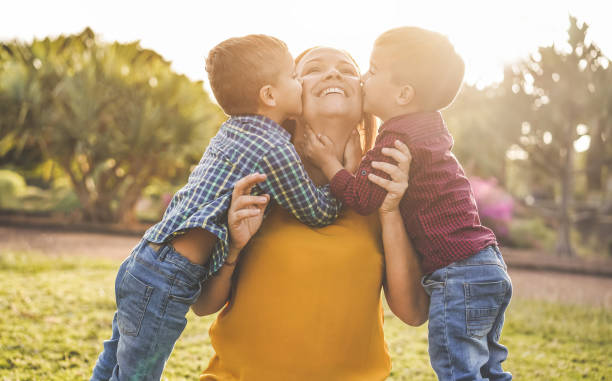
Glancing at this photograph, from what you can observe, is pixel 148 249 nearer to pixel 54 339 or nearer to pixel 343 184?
pixel 343 184

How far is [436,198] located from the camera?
1930 mm

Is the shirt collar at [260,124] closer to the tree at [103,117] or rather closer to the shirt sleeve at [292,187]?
the shirt sleeve at [292,187]

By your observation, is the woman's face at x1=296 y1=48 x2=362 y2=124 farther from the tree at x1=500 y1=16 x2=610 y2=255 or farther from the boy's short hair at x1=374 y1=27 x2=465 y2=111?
the tree at x1=500 y1=16 x2=610 y2=255

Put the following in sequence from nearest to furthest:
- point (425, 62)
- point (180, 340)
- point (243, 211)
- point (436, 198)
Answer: point (243, 211) < point (436, 198) < point (425, 62) < point (180, 340)

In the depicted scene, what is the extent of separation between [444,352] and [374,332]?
0.27 m

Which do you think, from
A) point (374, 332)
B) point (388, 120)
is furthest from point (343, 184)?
point (374, 332)

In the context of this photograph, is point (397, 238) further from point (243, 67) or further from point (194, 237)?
point (243, 67)

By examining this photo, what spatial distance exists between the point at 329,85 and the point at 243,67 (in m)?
0.35

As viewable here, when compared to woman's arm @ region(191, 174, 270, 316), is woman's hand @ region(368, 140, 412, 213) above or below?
above

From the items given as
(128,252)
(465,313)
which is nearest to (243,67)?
(465,313)

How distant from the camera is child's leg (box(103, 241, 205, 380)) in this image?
1792 millimetres

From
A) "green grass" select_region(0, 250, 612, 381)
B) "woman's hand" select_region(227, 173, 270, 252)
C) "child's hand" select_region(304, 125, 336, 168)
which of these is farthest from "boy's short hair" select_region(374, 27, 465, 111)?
"green grass" select_region(0, 250, 612, 381)

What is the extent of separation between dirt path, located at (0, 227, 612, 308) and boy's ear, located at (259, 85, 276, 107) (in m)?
6.49

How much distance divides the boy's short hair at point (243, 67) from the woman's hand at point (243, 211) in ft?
1.34
